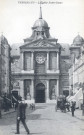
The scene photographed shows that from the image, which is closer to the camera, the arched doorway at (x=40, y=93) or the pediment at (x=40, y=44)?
the pediment at (x=40, y=44)

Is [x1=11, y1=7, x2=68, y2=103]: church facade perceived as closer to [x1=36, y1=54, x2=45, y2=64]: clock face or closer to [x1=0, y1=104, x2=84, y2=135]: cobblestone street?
[x1=36, y1=54, x2=45, y2=64]: clock face

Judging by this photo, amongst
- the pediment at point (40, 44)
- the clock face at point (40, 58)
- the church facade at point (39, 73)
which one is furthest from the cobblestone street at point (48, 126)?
the clock face at point (40, 58)

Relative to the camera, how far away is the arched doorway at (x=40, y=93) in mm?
71750

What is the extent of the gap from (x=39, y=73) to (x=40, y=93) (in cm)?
363

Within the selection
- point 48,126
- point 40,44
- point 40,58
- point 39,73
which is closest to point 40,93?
point 39,73

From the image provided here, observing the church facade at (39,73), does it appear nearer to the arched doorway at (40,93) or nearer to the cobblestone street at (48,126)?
the arched doorway at (40,93)

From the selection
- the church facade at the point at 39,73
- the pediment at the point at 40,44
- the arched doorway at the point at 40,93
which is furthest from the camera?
the arched doorway at the point at 40,93

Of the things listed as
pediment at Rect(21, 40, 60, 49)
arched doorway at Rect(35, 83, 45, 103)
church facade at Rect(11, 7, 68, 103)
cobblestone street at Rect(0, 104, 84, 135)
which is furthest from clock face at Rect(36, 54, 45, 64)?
cobblestone street at Rect(0, 104, 84, 135)

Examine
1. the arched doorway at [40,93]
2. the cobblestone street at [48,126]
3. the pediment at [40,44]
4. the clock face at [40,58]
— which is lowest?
the cobblestone street at [48,126]

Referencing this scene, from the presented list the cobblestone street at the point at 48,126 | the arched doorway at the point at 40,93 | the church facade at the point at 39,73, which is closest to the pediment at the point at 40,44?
the church facade at the point at 39,73

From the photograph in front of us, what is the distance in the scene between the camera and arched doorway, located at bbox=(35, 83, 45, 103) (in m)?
71.8

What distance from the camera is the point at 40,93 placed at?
7206 cm

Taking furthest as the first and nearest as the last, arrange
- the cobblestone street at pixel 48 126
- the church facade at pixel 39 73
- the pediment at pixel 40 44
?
1. the church facade at pixel 39 73
2. the pediment at pixel 40 44
3. the cobblestone street at pixel 48 126

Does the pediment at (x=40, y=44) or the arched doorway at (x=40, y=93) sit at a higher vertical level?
the pediment at (x=40, y=44)
